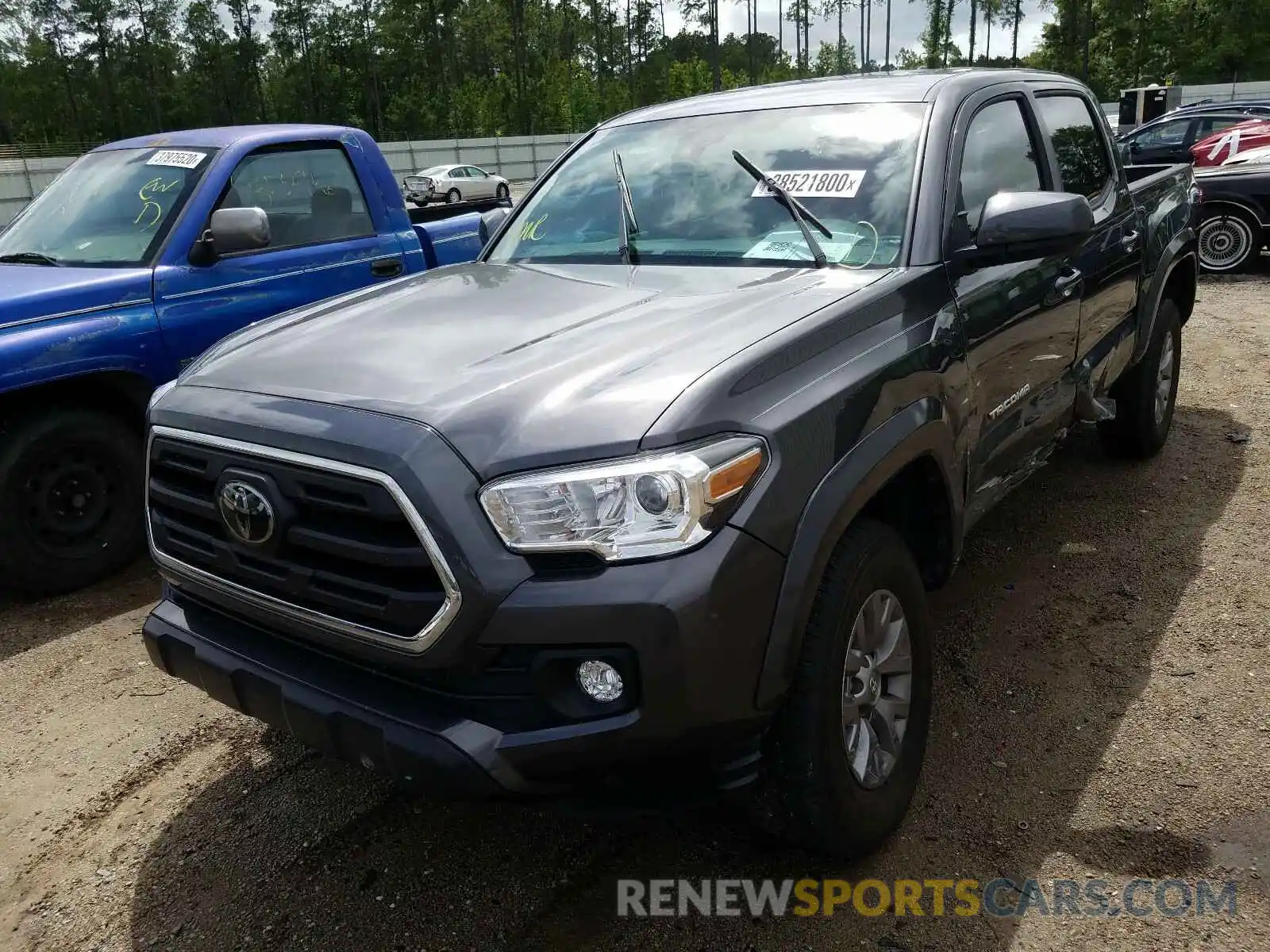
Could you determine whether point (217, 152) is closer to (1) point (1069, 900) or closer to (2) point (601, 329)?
(2) point (601, 329)

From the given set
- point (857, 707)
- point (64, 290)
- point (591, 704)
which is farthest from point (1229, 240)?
point (591, 704)

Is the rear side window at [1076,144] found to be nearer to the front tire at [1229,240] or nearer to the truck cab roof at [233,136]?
the truck cab roof at [233,136]

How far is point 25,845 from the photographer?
2885 millimetres

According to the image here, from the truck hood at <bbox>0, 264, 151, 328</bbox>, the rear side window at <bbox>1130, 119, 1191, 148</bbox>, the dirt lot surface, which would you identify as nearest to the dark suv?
the rear side window at <bbox>1130, 119, 1191, 148</bbox>

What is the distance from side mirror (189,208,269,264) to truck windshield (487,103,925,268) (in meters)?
1.46

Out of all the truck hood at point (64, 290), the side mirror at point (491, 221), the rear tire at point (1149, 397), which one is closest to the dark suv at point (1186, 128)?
the rear tire at point (1149, 397)

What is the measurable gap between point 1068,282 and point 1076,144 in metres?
0.90

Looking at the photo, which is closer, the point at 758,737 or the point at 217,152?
the point at 758,737

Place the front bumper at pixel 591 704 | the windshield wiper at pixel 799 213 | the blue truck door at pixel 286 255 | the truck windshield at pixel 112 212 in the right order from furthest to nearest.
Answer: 1. the truck windshield at pixel 112 212
2. the blue truck door at pixel 286 255
3. the windshield wiper at pixel 799 213
4. the front bumper at pixel 591 704

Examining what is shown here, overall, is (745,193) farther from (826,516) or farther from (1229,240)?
(1229,240)

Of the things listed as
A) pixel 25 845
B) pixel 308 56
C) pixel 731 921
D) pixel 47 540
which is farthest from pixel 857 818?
pixel 308 56

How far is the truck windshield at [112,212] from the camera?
479 cm

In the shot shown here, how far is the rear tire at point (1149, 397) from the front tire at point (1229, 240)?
6.28 meters

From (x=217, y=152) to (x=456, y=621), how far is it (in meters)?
3.90
